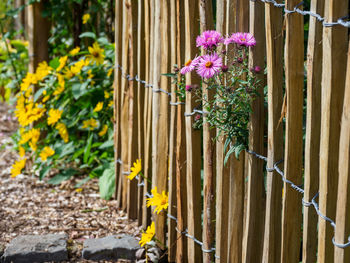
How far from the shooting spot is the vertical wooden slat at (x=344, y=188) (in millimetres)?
1293

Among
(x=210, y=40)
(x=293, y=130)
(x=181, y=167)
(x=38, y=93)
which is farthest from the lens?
(x=38, y=93)

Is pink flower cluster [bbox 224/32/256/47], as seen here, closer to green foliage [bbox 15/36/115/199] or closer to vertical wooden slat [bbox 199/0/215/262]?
vertical wooden slat [bbox 199/0/215/262]

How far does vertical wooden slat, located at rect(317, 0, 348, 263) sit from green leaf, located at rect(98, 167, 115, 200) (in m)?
2.23

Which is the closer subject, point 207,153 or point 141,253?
point 207,153

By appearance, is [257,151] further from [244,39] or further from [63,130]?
[63,130]

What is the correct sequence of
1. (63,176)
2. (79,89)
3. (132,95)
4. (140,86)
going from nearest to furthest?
(140,86) → (132,95) → (79,89) → (63,176)

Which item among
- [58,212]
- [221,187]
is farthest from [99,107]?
[221,187]

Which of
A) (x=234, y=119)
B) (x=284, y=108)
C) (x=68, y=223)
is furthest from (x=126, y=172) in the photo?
(x=284, y=108)

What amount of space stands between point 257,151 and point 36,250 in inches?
55.8

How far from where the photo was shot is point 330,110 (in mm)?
1373

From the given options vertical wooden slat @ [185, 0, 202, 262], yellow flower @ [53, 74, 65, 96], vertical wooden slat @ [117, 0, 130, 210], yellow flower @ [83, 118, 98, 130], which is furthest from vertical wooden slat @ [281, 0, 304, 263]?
yellow flower @ [53, 74, 65, 96]

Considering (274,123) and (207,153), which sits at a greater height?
(274,123)

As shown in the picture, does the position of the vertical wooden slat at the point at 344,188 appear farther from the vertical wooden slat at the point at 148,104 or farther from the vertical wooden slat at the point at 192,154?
the vertical wooden slat at the point at 148,104

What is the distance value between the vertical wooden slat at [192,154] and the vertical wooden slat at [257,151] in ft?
1.40
